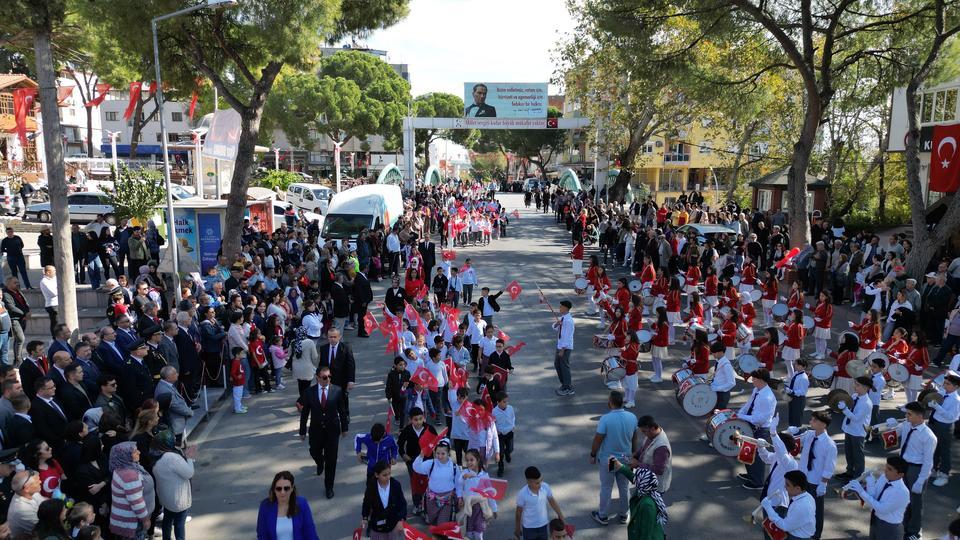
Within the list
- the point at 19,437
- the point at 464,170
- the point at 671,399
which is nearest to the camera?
the point at 19,437

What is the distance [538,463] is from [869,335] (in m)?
6.00

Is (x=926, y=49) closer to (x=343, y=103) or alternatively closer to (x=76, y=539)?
(x=76, y=539)

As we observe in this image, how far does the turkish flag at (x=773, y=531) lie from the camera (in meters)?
6.02

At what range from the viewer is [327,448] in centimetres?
777

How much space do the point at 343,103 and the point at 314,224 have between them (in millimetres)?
38454

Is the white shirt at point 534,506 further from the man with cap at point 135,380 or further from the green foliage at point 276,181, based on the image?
the green foliage at point 276,181

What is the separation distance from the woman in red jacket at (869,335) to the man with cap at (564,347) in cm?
461

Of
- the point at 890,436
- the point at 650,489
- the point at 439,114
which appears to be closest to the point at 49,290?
the point at 650,489

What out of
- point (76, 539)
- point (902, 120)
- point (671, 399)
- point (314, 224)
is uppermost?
point (902, 120)

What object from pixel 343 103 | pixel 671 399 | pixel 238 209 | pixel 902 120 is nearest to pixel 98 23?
pixel 238 209

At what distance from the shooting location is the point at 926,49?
1838 cm

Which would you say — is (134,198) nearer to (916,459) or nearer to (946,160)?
(916,459)

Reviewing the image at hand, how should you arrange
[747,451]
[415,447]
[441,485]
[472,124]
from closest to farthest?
[441,485] < [415,447] < [747,451] < [472,124]

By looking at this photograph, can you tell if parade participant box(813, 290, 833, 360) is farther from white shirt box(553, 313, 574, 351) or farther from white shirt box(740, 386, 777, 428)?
white shirt box(740, 386, 777, 428)
